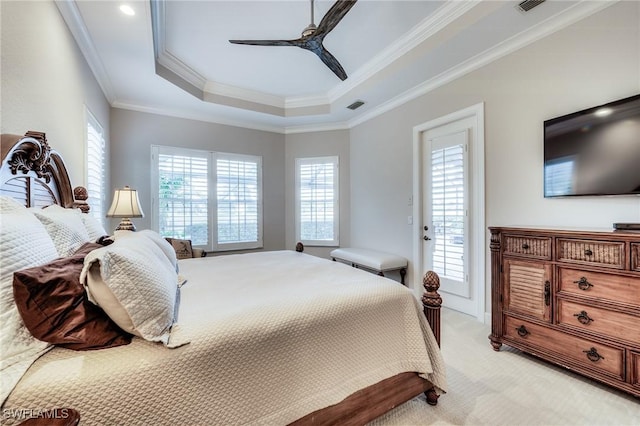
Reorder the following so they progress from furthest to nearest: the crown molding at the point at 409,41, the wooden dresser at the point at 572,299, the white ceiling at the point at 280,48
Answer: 1. the crown molding at the point at 409,41
2. the white ceiling at the point at 280,48
3. the wooden dresser at the point at 572,299

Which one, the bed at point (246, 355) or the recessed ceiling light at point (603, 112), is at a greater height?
the recessed ceiling light at point (603, 112)

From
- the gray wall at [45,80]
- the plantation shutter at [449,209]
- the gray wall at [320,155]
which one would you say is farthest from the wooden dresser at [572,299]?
the gray wall at [45,80]

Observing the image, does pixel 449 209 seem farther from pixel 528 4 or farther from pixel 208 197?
pixel 208 197

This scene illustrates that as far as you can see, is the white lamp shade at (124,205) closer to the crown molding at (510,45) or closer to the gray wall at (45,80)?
the gray wall at (45,80)

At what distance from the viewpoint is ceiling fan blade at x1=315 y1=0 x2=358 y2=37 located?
6.39ft

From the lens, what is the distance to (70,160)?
231 cm

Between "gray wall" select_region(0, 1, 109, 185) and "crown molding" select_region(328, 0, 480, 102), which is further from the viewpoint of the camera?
"crown molding" select_region(328, 0, 480, 102)

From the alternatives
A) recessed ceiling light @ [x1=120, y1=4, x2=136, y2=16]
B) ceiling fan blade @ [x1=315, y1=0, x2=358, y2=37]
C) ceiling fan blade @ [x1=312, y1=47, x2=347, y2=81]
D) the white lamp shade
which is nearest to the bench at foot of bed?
ceiling fan blade @ [x1=312, y1=47, x2=347, y2=81]

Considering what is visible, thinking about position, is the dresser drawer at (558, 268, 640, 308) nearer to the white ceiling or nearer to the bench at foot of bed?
the bench at foot of bed

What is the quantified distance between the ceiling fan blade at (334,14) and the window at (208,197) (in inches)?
118

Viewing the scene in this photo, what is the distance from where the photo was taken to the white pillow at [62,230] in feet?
4.44

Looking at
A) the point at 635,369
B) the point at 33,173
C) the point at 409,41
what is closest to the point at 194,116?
the point at 33,173

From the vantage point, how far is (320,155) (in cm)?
506

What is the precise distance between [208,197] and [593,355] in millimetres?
4709
